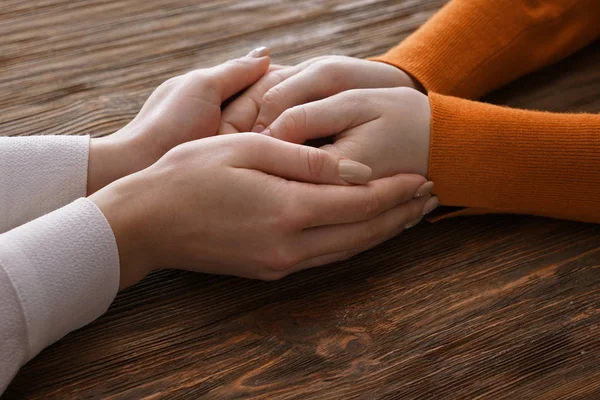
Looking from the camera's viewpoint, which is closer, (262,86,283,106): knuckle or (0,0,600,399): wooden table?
(0,0,600,399): wooden table

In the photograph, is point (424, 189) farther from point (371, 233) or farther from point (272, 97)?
point (272, 97)

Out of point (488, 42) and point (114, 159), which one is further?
point (488, 42)

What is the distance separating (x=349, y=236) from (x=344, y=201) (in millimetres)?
41

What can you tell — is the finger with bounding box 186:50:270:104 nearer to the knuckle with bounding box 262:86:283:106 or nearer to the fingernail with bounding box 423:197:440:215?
the knuckle with bounding box 262:86:283:106

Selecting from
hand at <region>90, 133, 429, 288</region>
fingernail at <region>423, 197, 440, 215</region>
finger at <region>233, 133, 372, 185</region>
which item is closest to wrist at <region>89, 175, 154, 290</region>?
hand at <region>90, 133, 429, 288</region>

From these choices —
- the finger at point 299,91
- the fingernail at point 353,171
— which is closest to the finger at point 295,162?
the fingernail at point 353,171

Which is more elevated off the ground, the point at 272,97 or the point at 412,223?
the point at 272,97

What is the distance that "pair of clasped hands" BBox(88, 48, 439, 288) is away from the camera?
0.66 metres

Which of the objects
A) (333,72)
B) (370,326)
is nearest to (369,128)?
(333,72)

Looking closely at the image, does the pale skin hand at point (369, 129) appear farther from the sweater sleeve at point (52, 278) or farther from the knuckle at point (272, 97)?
the sweater sleeve at point (52, 278)

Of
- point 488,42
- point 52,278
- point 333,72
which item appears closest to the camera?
point 52,278

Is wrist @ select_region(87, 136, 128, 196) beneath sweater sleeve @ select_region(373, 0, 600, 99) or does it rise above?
beneath

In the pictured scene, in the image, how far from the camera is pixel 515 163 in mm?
763

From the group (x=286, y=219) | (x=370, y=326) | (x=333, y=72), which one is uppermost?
(x=333, y=72)
